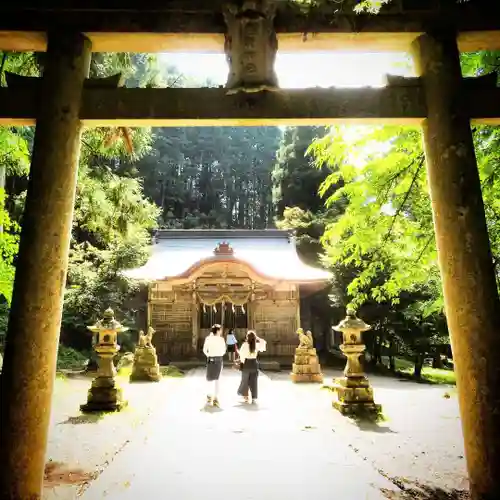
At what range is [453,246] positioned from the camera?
3.06 metres

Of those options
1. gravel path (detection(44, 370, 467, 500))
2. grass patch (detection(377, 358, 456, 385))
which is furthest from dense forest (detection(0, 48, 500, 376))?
gravel path (detection(44, 370, 467, 500))

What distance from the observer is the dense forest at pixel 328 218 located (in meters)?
5.07

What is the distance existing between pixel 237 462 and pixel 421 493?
5.81 feet

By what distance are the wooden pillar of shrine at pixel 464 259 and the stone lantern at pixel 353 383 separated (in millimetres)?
3827

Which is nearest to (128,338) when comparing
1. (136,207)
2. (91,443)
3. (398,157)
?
(136,207)

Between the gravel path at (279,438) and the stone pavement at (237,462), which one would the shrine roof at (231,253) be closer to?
the gravel path at (279,438)

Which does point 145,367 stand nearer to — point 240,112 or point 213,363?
point 213,363

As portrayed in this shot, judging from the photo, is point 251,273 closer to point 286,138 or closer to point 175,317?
point 175,317

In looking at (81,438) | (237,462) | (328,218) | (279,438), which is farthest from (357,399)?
(328,218)

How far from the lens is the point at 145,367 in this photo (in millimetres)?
11133

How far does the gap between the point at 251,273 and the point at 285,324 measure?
9.90 feet

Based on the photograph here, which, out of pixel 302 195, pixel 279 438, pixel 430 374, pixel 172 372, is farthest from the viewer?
pixel 302 195

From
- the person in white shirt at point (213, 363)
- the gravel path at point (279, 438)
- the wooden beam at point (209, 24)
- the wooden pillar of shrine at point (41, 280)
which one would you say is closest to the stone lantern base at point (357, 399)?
the gravel path at point (279, 438)

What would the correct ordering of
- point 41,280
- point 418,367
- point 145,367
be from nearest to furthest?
point 41,280 → point 145,367 → point 418,367
